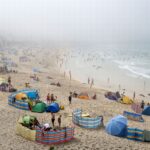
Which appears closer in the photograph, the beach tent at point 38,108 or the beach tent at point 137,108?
the beach tent at point 38,108

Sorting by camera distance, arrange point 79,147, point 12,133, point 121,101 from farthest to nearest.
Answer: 1. point 121,101
2. point 12,133
3. point 79,147

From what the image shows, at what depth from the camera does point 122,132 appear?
2067 cm

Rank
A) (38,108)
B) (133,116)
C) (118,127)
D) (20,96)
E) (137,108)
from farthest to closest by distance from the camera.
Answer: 1. (137,108)
2. (133,116)
3. (20,96)
4. (38,108)
5. (118,127)

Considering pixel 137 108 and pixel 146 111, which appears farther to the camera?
pixel 137 108

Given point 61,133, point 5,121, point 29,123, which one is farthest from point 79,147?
point 5,121

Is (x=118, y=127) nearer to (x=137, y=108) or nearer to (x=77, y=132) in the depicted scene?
(x=77, y=132)

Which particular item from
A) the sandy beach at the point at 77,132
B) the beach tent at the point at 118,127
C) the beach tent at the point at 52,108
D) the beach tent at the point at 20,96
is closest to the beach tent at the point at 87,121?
the sandy beach at the point at 77,132

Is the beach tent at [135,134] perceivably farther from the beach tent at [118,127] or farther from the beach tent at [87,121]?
the beach tent at [87,121]

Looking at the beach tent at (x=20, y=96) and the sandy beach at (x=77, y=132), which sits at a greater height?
the beach tent at (x=20, y=96)

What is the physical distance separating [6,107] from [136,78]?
39.8 m

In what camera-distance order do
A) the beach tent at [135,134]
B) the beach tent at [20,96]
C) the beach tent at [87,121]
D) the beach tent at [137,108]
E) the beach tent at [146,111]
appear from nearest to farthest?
the beach tent at [135,134], the beach tent at [87,121], the beach tent at [20,96], the beach tent at [146,111], the beach tent at [137,108]

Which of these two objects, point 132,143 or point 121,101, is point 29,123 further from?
point 121,101

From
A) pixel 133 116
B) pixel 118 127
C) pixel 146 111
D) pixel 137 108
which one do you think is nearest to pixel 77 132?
pixel 118 127

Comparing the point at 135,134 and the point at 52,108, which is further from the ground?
the point at 52,108
